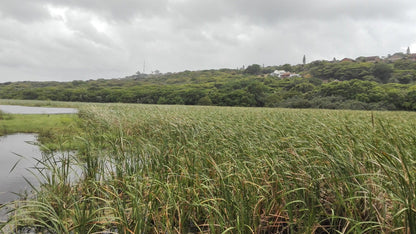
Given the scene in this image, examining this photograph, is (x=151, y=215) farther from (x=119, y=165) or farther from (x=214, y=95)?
(x=214, y=95)

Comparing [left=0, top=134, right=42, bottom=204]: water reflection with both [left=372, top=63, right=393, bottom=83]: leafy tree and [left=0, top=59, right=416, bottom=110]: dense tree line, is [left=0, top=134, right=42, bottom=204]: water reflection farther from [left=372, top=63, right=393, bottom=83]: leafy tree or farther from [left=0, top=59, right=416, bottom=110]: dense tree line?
[left=372, top=63, right=393, bottom=83]: leafy tree

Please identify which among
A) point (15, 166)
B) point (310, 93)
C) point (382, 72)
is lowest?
point (15, 166)

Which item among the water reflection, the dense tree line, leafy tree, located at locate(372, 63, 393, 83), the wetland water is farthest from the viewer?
leafy tree, located at locate(372, 63, 393, 83)

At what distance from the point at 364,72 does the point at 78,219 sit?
85073mm

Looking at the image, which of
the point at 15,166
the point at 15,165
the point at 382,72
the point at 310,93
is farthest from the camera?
the point at 382,72

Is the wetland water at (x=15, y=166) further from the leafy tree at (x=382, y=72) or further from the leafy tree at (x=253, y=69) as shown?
the leafy tree at (x=253, y=69)

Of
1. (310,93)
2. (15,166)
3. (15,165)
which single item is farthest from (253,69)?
(15,165)

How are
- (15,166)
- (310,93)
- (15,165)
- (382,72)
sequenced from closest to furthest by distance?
1. (15,165)
2. (15,166)
3. (310,93)
4. (382,72)

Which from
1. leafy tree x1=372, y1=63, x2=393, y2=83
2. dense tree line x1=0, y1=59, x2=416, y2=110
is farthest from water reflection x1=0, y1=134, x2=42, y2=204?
leafy tree x1=372, y1=63, x2=393, y2=83

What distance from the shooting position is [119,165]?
160 inches

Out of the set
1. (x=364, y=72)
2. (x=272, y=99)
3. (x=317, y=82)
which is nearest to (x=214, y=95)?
(x=272, y=99)

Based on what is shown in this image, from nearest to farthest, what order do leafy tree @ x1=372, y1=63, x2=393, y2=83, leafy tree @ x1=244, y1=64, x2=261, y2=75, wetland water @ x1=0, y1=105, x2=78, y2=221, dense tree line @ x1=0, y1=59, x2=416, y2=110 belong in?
wetland water @ x1=0, y1=105, x2=78, y2=221 → dense tree line @ x1=0, y1=59, x2=416, y2=110 → leafy tree @ x1=372, y1=63, x2=393, y2=83 → leafy tree @ x1=244, y1=64, x2=261, y2=75

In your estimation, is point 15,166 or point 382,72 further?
point 382,72

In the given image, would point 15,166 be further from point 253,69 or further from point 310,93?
point 253,69
